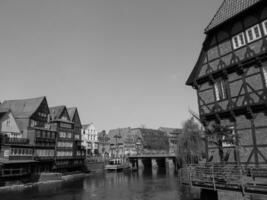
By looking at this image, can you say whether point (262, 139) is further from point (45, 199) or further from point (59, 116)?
point (59, 116)

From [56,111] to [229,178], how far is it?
57.1 m

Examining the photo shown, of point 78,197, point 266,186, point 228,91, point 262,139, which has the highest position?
point 228,91

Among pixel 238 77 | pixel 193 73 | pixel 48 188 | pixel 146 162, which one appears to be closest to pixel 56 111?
pixel 48 188

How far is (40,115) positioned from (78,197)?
1262 inches

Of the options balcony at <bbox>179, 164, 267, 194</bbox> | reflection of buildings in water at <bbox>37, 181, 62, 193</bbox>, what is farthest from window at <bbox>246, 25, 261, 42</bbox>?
reflection of buildings in water at <bbox>37, 181, 62, 193</bbox>

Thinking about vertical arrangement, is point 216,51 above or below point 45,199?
above

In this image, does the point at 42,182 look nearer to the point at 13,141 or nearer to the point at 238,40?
the point at 13,141

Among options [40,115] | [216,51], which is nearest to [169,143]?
[40,115]

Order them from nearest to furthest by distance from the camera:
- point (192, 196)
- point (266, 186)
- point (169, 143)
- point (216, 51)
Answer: point (266, 186)
point (216, 51)
point (192, 196)
point (169, 143)

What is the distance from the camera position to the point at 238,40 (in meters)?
20.5

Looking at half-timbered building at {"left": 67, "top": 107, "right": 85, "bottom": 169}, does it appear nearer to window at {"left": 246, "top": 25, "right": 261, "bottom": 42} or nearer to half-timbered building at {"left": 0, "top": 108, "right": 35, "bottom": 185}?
half-timbered building at {"left": 0, "top": 108, "right": 35, "bottom": 185}

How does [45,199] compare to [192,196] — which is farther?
Result: [45,199]

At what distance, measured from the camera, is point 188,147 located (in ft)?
179

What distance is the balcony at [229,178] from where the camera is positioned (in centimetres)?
1406
